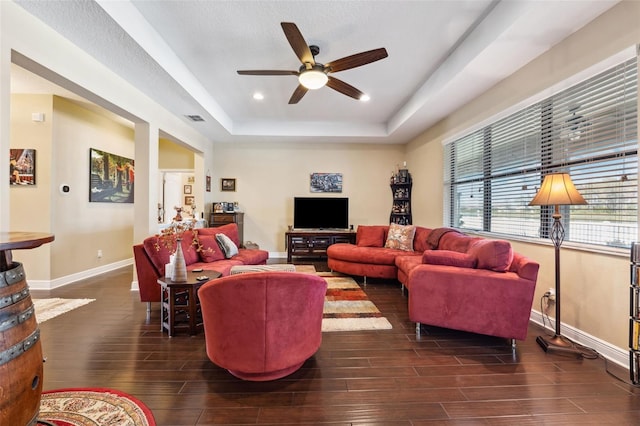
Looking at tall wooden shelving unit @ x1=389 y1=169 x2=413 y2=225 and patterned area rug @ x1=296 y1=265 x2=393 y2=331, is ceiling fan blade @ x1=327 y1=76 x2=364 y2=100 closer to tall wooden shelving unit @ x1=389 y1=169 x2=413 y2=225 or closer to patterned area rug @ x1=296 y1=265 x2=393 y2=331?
patterned area rug @ x1=296 y1=265 x2=393 y2=331

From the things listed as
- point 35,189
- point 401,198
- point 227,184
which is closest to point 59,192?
point 35,189

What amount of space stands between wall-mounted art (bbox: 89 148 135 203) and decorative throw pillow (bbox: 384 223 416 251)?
5.03 meters

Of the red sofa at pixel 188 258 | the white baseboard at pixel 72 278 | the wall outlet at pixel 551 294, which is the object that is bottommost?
the white baseboard at pixel 72 278

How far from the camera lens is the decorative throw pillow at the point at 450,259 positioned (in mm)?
2582

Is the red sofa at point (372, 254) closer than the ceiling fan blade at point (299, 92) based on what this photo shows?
No

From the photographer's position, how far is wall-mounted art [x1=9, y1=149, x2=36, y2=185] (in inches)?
155

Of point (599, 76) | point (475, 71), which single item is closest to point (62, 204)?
point (475, 71)

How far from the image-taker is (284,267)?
2.34 meters

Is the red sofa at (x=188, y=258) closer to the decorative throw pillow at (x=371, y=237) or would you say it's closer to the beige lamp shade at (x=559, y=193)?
the decorative throw pillow at (x=371, y=237)

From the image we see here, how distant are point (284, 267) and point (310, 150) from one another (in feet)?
15.2

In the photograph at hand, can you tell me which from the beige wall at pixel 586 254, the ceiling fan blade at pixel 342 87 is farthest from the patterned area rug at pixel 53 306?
the beige wall at pixel 586 254

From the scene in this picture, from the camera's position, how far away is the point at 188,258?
3.54 meters

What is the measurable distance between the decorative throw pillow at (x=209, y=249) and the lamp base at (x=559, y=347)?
369cm

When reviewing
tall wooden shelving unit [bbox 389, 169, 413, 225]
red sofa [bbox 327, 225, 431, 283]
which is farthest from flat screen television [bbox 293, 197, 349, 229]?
red sofa [bbox 327, 225, 431, 283]
